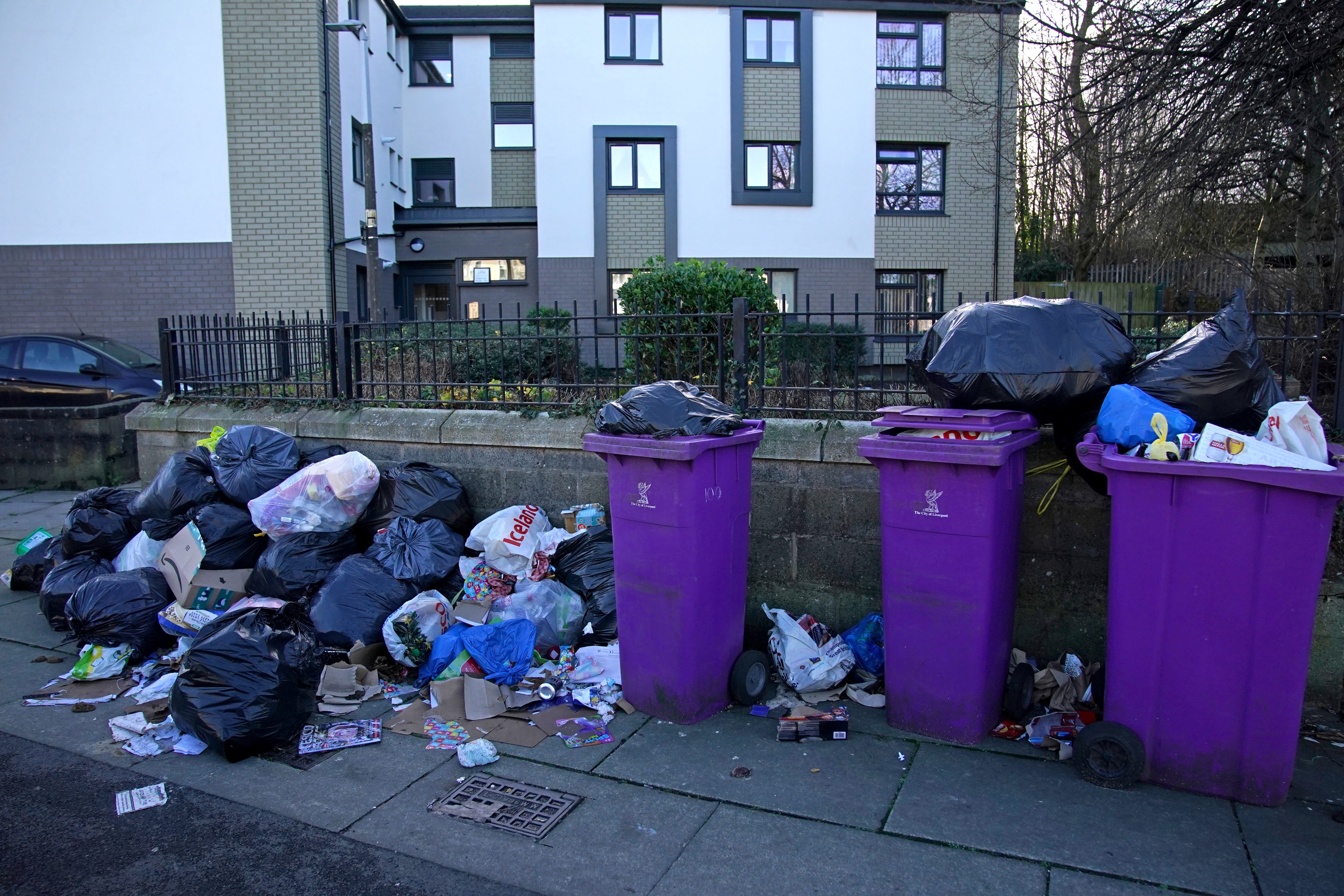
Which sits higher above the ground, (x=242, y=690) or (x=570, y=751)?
(x=242, y=690)

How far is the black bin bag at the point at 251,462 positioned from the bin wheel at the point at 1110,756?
171 inches

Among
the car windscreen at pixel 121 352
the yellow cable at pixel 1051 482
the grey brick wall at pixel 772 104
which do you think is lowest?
the yellow cable at pixel 1051 482

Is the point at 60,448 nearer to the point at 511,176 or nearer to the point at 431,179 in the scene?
the point at 431,179

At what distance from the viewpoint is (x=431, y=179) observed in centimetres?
1903

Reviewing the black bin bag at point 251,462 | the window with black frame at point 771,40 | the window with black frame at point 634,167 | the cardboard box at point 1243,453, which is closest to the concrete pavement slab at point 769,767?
the cardboard box at point 1243,453

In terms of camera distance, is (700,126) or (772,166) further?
(772,166)

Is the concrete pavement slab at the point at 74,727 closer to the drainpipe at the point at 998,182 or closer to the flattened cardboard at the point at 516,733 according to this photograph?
the flattened cardboard at the point at 516,733

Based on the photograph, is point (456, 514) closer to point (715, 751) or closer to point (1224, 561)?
point (715, 751)

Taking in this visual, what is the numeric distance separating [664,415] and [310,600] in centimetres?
222

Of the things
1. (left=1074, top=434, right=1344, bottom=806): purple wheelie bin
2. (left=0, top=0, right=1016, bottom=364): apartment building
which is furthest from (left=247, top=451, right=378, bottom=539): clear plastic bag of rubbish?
(left=0, top=0, right=1016, bottom=364): apartment building

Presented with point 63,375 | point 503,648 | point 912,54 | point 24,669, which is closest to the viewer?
point 503,648

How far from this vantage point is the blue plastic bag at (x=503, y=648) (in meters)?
4.09

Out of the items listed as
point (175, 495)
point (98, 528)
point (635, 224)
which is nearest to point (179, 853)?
point (175, 495)

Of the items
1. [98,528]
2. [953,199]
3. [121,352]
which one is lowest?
[98,528]
